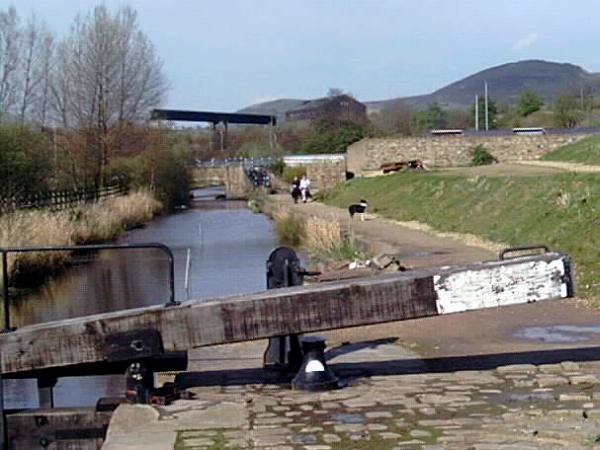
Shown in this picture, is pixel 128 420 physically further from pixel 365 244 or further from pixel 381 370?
pixel 365 244

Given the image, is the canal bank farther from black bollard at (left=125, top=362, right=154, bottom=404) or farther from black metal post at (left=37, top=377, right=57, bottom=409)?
black metal post at (left=37, top=377, right=57, bottom=409)

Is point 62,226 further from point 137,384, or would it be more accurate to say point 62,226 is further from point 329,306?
point 329,306

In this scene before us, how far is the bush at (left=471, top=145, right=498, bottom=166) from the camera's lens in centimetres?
5768

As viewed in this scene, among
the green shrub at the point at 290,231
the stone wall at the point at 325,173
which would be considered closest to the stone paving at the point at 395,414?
Result: the green shrub at the point at 290,231

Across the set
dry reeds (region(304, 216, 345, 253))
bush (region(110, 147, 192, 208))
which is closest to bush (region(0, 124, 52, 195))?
dry reeds (region(304, 216, 345, 253))

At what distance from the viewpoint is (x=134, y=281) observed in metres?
23.2

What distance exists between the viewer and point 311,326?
8430mm

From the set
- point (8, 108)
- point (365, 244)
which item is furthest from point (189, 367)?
point (8, 108)

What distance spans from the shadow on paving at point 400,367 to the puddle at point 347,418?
3.88 ft

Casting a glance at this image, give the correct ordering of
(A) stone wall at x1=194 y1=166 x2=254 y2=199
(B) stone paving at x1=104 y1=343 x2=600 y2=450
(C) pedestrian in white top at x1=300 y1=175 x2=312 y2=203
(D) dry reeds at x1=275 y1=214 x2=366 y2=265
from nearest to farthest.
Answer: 1. (B) stone paving at x1=104 y1=343 x2=600 y2=450
2. (D) dry reeds at x1=275 y1=214 x2=366 y2=265
3. (C) pedestrian in white top at x1=300 y1=175 x2=312 y2=203
4. (A) stone wall at x1=194 y1=166 x2=254 y2=199

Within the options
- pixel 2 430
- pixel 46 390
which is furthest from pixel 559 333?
pixel 2 430

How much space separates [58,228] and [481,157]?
32691 millimetres

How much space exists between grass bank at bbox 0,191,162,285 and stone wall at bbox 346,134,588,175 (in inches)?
732

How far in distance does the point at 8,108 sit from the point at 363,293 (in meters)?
37.2
